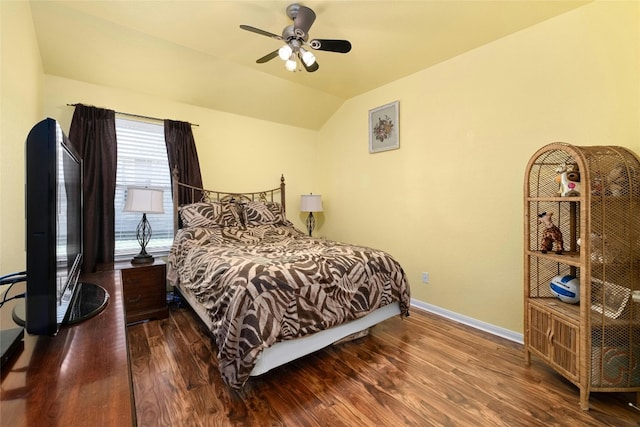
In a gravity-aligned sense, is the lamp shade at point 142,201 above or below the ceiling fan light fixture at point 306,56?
below

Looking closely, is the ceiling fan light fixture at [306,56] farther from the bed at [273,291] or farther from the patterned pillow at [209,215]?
the patterned pillow at [209,215]

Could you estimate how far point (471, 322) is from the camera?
265 cm

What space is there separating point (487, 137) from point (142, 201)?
3270 mm

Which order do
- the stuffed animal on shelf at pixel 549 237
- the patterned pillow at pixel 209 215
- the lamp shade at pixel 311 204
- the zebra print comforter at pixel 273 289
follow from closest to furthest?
the zebra print comforter at pixel 273 289, the stuffed animal on shelf at pixel 549 237, the patterned pillow at pixel 209 215, the lamp shade at pixel 311 204

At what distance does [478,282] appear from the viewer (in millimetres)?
2613

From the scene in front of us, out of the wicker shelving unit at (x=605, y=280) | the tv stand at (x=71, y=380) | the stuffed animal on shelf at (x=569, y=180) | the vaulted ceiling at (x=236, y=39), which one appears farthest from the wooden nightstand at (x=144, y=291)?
the stuffed animal on shelf at (x=569, y=180)

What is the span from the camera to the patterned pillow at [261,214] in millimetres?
3335

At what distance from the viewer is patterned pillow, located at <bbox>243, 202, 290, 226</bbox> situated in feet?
10.9

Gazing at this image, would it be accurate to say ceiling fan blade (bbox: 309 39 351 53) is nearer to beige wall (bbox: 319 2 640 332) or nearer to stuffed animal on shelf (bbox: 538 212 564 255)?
beige wall (bbox: 319 2 640 332)

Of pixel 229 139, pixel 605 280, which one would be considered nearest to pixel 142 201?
pixel 229 139

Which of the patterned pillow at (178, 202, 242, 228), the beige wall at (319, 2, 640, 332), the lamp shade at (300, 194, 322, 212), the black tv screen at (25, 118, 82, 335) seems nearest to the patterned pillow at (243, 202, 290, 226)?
the patterned pillow at (178, 202, 242, 228)

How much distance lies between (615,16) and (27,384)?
3523 millimetres

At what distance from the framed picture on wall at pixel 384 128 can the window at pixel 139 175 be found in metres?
2.52

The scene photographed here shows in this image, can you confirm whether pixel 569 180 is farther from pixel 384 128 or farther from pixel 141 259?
pixel 141 259
